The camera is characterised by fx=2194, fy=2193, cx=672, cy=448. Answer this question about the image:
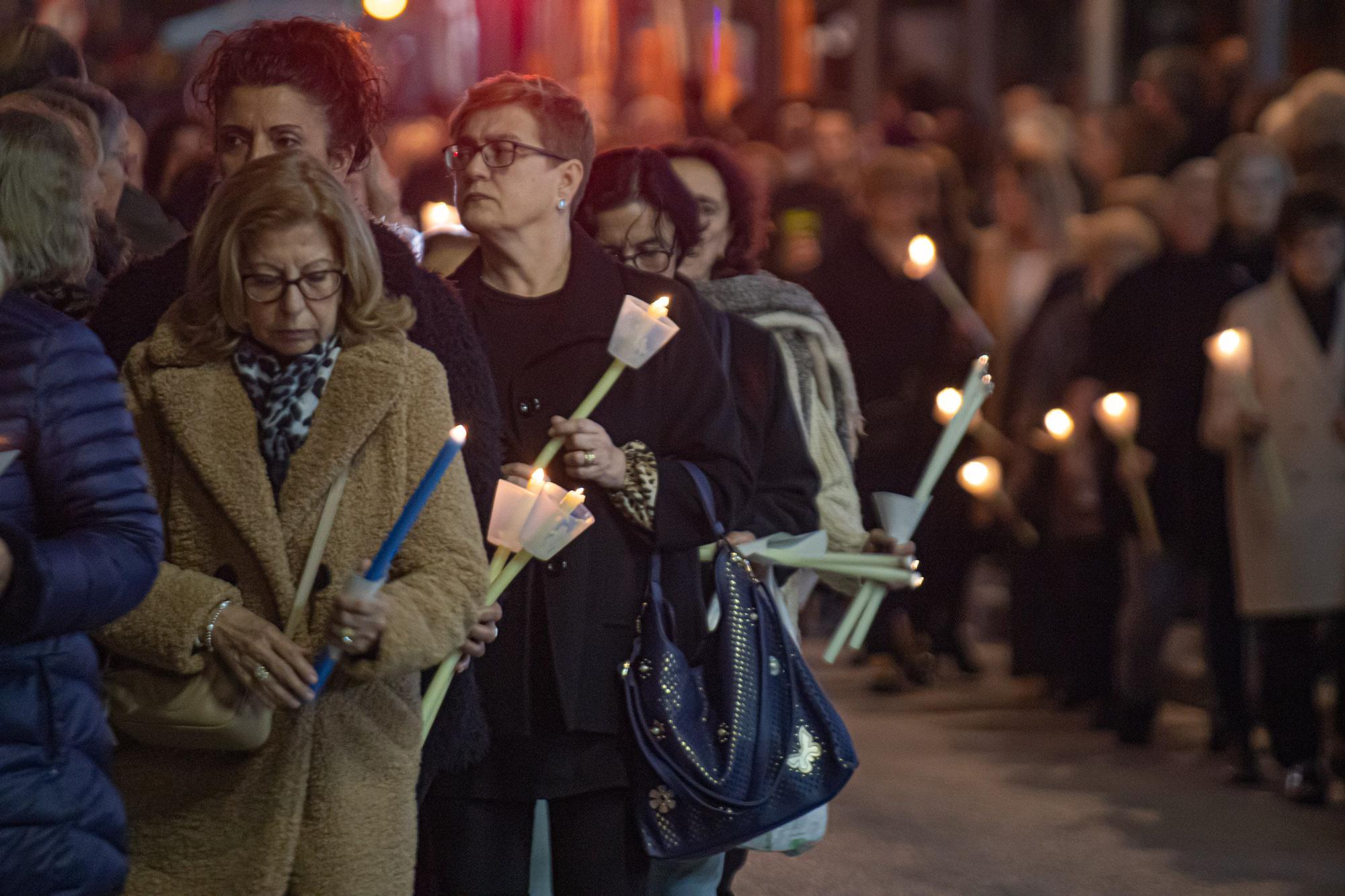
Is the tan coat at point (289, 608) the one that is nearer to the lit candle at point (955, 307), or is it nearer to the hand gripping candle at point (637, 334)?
the hand gripping candle at point (637, 334)

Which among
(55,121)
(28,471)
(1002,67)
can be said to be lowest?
(28,471)

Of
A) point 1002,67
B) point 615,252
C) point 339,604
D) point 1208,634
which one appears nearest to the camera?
point 339,604

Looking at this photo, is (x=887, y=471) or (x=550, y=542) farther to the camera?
(x=887, y=471)

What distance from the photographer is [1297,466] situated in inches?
307

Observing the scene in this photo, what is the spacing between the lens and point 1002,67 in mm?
21797

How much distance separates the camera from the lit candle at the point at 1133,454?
8.19 metres

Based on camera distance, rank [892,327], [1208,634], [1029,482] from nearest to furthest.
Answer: [1208,634] < [892,327] < [1029,482]

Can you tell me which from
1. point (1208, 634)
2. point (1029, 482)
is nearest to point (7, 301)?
point (1208, 634)

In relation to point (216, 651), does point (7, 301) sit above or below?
above

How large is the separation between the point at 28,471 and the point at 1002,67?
19.6 m

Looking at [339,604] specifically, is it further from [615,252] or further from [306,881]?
[615,252]

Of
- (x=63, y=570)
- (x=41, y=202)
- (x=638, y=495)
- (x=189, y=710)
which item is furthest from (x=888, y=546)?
(x=63, y=570)

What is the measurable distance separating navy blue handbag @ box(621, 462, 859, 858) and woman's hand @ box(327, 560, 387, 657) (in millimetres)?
943

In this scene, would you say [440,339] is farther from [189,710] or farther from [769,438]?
[769,438]
